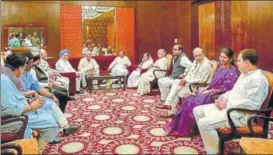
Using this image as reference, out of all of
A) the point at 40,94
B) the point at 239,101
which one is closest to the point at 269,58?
the point at 239,101

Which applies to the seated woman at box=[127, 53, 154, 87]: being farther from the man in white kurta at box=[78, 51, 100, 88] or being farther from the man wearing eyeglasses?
the man wearing eyeglasses

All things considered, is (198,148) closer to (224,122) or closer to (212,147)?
(212,147)

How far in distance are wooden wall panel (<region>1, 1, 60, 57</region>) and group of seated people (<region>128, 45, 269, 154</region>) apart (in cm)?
305

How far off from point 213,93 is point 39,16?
466cm

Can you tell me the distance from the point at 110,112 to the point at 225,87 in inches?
61.7

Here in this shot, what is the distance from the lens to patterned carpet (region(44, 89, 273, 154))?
7.29 ft

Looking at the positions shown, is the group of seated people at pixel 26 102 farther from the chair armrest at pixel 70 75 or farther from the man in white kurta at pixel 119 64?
the man in white kurta at pixel 119 64

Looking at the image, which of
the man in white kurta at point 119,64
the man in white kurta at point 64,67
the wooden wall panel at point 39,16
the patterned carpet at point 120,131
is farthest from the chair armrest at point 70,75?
the wooden wall panel at point 39,16

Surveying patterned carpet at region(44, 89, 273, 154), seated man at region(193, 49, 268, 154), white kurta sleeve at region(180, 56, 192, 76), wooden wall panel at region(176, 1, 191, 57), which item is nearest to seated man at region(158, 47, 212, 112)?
patterned carpet at region(44, 89, 273, 154)

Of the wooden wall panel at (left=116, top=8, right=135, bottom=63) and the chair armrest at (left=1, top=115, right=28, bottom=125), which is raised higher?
the wooden wall panel at (left=116, top=8, right=135, bottom=63)

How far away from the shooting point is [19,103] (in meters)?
1.89

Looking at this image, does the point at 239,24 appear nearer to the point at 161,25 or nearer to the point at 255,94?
the point at 161,25

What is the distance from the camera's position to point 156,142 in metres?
2.42

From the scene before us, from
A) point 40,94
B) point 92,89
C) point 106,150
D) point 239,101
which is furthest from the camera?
point 92,89
